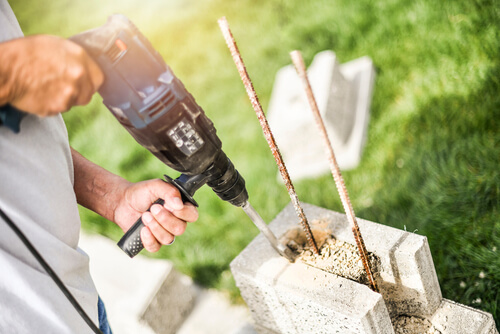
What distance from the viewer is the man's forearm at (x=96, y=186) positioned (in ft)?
5.56

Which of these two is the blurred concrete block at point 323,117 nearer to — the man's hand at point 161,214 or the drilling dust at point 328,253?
the drilling dust at point 328,253

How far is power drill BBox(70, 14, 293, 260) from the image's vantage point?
4.00 feet

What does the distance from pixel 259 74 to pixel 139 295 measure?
2.26 metres

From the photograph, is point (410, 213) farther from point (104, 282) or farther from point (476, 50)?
point (104, 282)

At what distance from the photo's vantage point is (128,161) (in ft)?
12.6

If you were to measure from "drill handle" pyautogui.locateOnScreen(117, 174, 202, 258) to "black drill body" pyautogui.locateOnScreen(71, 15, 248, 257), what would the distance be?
72mm

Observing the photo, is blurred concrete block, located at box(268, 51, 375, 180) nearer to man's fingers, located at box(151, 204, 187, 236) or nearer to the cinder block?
the cinder block

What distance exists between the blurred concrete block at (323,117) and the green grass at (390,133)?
9 centimetres

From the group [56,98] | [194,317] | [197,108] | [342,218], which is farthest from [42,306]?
[194,317]

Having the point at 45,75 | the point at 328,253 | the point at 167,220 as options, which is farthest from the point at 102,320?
the point at 45,75

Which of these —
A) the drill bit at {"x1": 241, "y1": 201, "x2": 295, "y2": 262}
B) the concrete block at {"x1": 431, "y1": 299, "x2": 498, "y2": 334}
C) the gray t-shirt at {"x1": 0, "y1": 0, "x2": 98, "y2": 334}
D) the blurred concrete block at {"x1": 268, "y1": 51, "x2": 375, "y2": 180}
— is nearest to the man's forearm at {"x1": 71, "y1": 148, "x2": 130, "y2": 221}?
the gray t-shirt at {"x1": 0, "y1": 0, "x2": 98, "y2": 334}

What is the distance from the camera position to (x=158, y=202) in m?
1.56

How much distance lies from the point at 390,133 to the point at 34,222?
2383 mm

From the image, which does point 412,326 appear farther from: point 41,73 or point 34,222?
point 41,73
